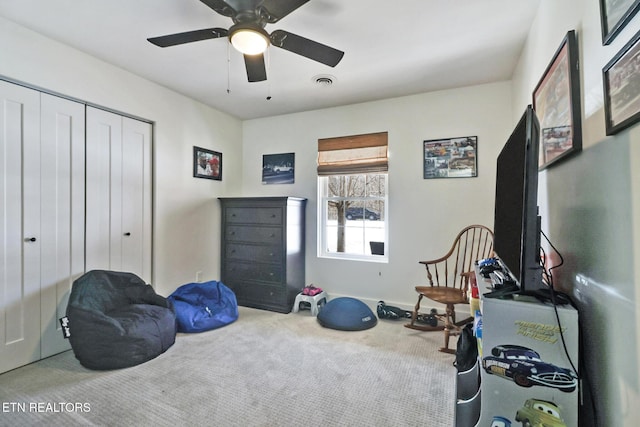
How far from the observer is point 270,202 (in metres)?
3.54

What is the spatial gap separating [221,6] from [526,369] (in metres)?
2.12

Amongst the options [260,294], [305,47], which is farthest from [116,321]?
[305,47]

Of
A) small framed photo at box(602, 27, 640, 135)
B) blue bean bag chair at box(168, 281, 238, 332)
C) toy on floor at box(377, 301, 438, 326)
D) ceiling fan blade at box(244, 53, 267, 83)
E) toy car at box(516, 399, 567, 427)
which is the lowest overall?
toy on floor at box(377, 301, 438, 326)

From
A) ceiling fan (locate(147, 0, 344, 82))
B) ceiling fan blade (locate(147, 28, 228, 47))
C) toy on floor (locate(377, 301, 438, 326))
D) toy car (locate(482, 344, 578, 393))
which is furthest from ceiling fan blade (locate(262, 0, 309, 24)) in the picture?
toy on floor (locate(377, 301, 438, 326))

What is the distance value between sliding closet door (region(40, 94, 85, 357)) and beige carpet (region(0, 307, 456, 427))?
37 cm

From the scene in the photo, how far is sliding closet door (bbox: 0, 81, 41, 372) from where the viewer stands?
2.13 m

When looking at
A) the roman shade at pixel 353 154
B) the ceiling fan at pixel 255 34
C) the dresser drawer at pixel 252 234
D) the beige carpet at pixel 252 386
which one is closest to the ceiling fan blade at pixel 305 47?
the ceiling fan at pixel 255 34

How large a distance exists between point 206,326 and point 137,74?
2533mm

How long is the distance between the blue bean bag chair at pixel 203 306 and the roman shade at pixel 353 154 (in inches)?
73.7

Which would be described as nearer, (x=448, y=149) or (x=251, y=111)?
(x=448, y=149)

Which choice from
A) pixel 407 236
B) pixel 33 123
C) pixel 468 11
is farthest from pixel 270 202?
pixel 468 11

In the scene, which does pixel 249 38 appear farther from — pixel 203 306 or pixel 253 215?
pixel 203 306

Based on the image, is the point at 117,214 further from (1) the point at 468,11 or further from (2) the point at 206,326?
(1) the point at 468,11

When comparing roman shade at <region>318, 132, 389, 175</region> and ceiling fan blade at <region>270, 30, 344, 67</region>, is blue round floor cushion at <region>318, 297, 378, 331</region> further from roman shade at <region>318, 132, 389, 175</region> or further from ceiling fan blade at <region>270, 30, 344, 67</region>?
ceiling fan blade at <region>270, 30, 344, 67</region>
